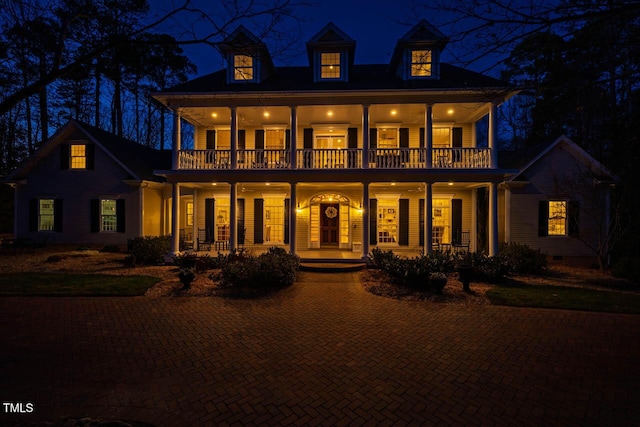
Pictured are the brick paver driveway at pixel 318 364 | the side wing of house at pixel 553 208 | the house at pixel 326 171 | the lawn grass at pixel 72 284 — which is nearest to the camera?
the brick paver driveway at pixel 318 364

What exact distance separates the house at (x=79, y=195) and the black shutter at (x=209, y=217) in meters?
3.58

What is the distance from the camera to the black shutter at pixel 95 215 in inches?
636

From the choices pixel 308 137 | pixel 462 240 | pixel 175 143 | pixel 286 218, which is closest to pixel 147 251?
pixel 175 143

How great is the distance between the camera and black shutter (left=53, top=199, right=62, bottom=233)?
16.1 meters

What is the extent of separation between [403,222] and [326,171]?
5358 mm

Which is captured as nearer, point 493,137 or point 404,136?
point 493,137

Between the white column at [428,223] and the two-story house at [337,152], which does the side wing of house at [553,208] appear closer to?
the two-story house at [337,152]

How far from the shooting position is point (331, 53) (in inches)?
535

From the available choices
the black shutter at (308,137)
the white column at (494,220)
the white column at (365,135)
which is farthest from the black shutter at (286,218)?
the white column at (494,220)

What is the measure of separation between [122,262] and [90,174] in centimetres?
672

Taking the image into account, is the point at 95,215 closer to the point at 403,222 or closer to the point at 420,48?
the point at 403,222

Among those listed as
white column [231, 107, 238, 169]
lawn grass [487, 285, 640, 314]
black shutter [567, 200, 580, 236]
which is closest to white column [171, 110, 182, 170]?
white column [231, 107, 238, 169]

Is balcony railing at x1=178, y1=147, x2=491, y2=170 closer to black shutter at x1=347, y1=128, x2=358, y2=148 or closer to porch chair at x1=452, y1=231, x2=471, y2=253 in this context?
black shutter at x1=347, y1=128, x2=358, y2=148

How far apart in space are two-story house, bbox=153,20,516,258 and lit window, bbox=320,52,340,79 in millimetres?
49
